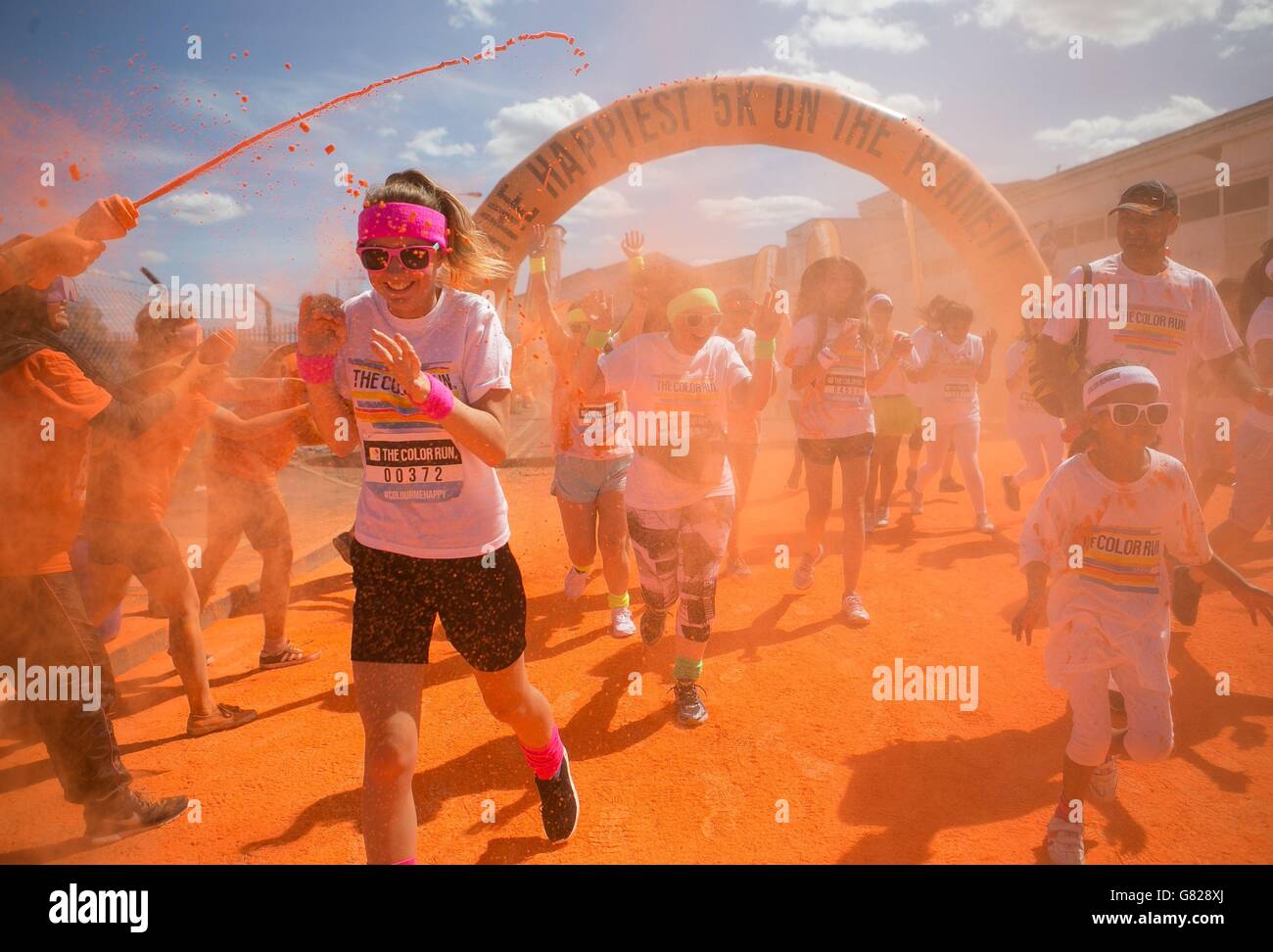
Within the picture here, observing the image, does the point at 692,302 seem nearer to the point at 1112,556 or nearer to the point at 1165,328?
the point at 1112,556

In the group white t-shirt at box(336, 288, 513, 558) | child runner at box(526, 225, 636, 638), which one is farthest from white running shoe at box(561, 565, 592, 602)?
white t-shirt at box(336, 288, 513, 558)

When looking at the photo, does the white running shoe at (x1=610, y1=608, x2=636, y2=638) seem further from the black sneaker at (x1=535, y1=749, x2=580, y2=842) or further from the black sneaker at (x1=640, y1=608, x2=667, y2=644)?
the black sneaker at (x1=535, y1=749, x2=580, y2=842)

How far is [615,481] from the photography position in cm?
489

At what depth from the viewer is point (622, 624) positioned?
493cm

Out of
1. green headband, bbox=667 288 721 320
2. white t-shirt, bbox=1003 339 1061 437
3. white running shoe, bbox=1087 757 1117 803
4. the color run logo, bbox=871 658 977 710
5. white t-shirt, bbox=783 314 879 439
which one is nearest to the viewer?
white running shoe, bbox=1087 757 1117 803

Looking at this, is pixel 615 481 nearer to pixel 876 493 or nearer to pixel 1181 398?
pixel 1181 398

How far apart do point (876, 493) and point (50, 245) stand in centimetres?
723

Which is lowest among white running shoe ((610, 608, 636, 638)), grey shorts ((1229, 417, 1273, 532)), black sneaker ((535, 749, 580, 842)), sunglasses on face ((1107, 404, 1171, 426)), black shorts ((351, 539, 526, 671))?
black sneaker ((535, 749, 580, 842))

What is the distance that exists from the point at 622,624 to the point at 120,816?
2.96 metres

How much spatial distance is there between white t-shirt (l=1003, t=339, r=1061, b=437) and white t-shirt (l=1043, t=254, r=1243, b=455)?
303cm

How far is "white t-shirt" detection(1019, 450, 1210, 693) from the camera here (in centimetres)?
262

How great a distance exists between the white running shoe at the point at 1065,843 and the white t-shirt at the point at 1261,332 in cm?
310
